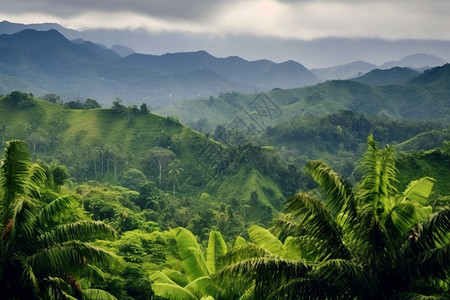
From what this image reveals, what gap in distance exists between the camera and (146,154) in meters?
127

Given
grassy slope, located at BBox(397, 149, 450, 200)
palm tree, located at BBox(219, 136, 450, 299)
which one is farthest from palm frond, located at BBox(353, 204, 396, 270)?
grassy slope, located at BBox(397, 149, 450, 200)

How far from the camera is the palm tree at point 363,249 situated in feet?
34.5

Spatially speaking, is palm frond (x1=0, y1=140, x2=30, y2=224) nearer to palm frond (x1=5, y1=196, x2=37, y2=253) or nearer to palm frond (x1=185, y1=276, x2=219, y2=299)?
palm frond (x1=5, y1=196, x2=37, y2=253)

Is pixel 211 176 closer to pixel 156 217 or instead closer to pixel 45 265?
pixel 156 217

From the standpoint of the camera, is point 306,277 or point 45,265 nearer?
point 306,277

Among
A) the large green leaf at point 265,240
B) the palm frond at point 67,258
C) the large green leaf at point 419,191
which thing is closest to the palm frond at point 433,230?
the large green leaf at point 419,191

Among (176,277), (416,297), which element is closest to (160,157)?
(176,277)

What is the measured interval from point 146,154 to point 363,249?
A: 387ft

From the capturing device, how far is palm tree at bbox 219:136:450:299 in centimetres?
1052

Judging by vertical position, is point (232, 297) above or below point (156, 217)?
above

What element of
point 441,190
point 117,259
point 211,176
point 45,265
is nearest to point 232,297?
point 117,259

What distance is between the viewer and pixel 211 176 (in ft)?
390

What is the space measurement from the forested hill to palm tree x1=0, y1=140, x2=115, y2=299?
81042 mm

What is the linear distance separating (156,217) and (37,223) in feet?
202
